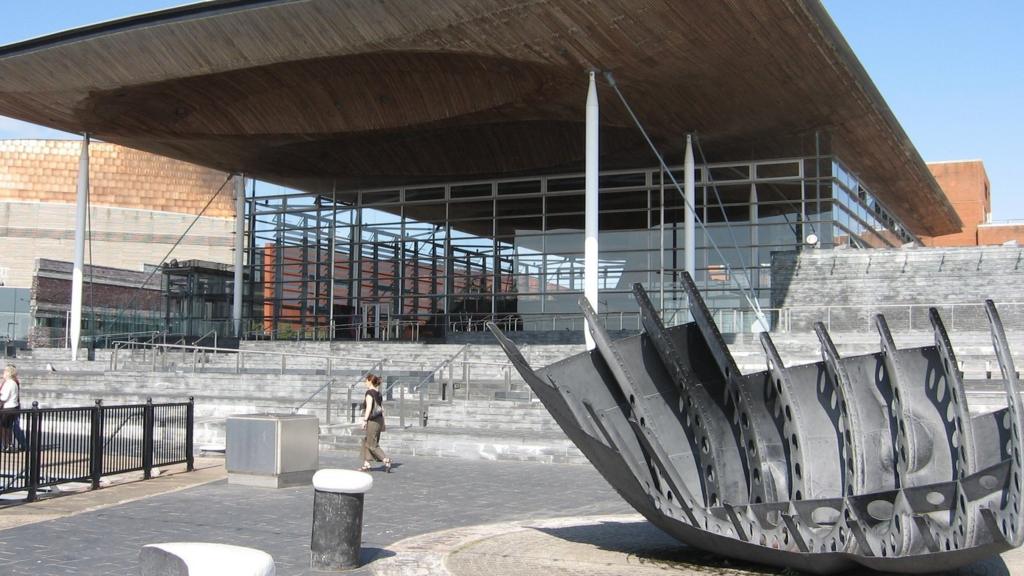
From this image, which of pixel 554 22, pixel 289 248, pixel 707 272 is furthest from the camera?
pixel 289 248

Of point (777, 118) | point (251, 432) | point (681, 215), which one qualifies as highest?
point (777, 118)

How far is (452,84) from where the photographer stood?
3069cm

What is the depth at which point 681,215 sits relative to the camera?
36.8 meters

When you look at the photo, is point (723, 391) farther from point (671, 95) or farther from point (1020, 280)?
point (1020, 280)

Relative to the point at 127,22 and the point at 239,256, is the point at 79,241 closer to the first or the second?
the point at 239,256

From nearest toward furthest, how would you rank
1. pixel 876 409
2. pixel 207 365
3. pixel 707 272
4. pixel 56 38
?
pixel 876 409 < pixel 56 38 < pixel 207 365 < pixel 707 272

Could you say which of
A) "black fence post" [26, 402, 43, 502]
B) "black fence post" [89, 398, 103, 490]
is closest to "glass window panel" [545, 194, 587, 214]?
"black fence post" [89, 398, 103, 490]

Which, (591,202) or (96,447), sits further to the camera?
(591,202)

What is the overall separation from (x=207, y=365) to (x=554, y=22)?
48.7 ft

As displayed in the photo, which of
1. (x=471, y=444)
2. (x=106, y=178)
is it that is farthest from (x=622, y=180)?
(x=106, y=178)

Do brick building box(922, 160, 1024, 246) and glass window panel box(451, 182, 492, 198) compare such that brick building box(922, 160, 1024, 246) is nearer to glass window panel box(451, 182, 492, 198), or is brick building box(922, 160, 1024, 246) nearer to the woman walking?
glass window panel box(451, 182, 492, 198)

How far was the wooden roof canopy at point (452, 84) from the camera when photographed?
24578mm

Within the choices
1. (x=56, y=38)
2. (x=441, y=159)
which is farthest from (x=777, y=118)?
(x=56, y=38)

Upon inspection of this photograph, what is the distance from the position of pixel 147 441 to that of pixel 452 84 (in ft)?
59.7
